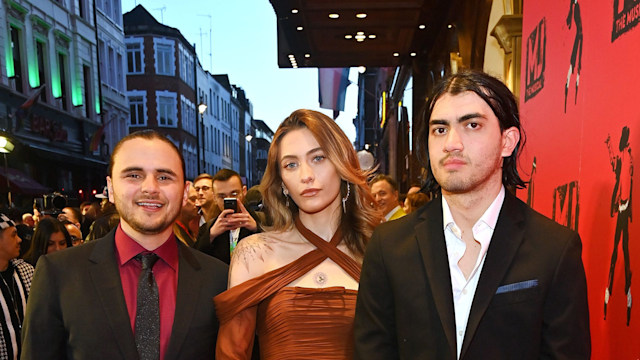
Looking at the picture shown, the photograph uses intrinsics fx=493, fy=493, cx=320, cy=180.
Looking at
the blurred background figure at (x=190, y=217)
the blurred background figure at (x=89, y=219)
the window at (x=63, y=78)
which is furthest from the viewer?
the window at (x=63, y=78)

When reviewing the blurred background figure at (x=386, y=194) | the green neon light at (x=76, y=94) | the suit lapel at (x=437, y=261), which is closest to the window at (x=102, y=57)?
the green neon light at (x=76, y=94)

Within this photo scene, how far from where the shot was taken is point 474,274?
180cm

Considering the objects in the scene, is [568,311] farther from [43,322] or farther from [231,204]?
[231,204]

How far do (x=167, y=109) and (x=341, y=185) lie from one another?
38065 mm

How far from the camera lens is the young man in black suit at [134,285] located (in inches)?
83.0

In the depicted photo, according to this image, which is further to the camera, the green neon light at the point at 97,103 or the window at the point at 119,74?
the window at the point at 119,74

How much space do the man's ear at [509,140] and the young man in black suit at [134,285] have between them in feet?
4.89

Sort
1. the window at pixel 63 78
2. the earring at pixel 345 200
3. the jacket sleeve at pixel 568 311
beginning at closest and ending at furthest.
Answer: the jacket sleeve at pixel 568 311
the earring at pixel 345 200
the window at pixel 63 78

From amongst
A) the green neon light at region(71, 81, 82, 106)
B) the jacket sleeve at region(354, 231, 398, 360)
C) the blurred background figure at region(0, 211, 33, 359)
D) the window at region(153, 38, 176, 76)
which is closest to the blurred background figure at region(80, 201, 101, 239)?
the blurred background figure at region(0, 211, 33, 359)

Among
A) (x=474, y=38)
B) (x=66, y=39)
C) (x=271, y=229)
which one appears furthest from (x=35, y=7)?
(x=271, y=229)

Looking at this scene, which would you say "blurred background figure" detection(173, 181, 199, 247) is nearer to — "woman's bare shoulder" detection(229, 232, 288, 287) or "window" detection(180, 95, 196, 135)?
"woman's bare shoulder" detection(229, 232, 288, 287)

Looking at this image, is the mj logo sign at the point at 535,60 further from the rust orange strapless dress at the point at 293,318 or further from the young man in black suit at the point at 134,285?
the young man in black suit at the point at 134,285

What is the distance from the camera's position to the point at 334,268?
8.75 ft

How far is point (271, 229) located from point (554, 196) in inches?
59.6
